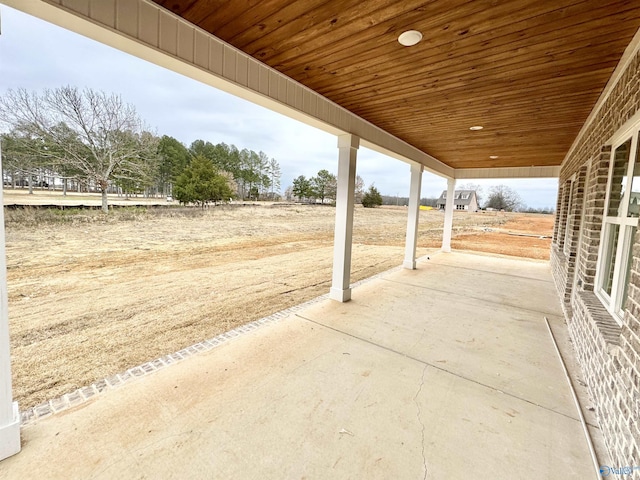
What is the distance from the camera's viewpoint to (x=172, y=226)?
13.0 m

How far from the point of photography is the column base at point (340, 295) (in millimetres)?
4363

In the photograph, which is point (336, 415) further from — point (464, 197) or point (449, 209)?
point (464, 197)

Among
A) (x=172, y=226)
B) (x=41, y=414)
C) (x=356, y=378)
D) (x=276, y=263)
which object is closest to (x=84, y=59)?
(x=172, y=226)

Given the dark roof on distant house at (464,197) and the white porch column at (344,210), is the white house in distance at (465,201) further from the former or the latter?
the white porch column at (344,210)

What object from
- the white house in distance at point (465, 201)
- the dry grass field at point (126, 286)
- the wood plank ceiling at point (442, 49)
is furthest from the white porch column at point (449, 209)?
the white house in distance at point (465, 201)

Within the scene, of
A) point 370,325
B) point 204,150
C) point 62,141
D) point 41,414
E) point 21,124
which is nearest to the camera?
point 41,414

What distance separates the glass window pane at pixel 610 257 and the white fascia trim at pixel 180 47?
3.19 metres

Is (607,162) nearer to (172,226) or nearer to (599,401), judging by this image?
(599,401)

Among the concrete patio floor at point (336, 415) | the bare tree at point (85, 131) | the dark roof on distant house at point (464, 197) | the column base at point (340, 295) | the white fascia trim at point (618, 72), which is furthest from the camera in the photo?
the dark roof on distant house at point (464, 197)

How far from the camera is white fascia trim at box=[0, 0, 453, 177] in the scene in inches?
67.8

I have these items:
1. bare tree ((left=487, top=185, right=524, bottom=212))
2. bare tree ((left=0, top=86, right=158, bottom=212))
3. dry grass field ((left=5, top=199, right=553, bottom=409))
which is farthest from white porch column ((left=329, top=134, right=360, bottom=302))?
bare tree ((left=487, top=185, right=524, bottom=212))

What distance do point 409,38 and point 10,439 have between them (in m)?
3.64

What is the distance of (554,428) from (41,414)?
3519 millimetres

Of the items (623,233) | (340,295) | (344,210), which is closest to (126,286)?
(340,295)
